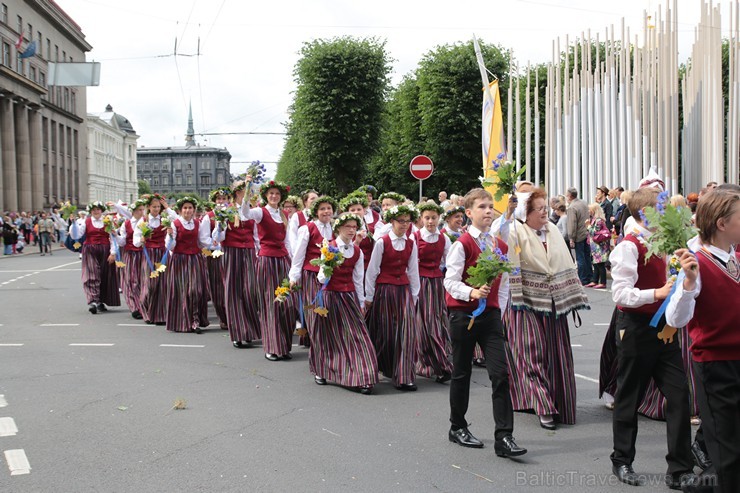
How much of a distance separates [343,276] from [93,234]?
8140mm

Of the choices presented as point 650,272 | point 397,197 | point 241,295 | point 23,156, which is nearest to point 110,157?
point 23,156

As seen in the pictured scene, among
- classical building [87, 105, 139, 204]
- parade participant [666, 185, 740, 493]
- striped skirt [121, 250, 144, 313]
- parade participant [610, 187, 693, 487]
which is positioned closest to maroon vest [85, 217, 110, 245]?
striped skirt [121, 250, 144, 313]

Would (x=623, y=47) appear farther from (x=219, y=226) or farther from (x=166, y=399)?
(x=166, y=399)

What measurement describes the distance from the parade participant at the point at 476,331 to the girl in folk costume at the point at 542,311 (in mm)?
438

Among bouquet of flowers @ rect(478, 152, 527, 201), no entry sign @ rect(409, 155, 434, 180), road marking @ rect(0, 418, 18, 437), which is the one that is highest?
no entry sign @ rect(409, 155, 434, 180)

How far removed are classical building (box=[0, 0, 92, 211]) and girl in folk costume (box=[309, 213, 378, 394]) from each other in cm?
4403

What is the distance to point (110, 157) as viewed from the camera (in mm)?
107375

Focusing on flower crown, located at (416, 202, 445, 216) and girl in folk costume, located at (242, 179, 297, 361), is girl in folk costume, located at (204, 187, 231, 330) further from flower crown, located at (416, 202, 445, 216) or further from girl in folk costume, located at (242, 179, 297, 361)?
flower crown, located at (416, 202, 445, 216)

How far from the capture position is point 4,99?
53.2 m

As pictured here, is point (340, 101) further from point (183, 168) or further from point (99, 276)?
point (183, 168)

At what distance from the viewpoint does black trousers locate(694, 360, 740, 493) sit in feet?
12.3

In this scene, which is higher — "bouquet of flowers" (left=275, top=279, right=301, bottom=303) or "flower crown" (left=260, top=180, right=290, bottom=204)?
"flower crown" (left=260, top=180, right=290, bottom=204)

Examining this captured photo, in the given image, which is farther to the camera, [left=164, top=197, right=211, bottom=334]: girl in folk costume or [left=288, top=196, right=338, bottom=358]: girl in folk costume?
[left=164, top=197, right=211, bottom=334]: girl in folk costume

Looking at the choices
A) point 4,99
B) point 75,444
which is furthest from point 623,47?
point 4,99
